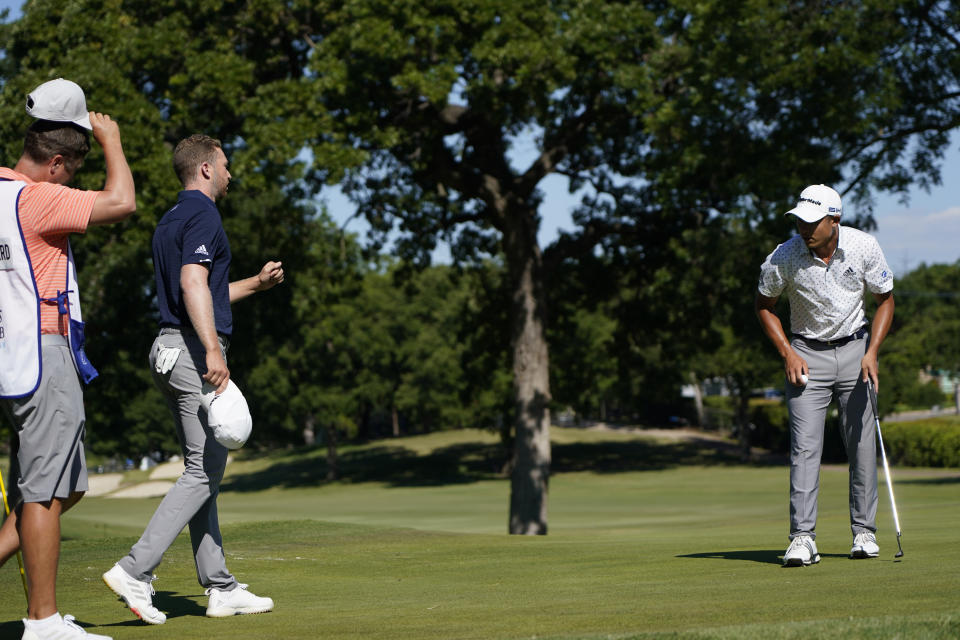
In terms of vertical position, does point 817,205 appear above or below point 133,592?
above

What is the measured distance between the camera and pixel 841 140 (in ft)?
70.8

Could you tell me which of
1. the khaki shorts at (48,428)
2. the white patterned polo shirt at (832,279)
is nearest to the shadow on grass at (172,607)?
the khaki shorts at (48,428)

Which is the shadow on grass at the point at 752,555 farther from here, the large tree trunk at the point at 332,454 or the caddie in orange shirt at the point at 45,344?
the large tree trunk at the point at 332,454

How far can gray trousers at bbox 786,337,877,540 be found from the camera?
7.28 meters

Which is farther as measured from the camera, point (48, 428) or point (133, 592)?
point (133, 592)

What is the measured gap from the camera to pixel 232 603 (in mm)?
5695

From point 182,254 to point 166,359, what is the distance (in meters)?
0.53

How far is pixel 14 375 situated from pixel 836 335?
5011mm

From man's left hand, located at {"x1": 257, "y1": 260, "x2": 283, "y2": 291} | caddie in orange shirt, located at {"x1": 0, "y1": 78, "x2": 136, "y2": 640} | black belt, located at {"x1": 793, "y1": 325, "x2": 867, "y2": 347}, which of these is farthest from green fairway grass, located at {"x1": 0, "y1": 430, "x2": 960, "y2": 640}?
man's left hand, located at {"x1": 257, "y1": 260, "x2": 283, "y2": 291}

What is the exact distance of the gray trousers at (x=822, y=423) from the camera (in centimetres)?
728

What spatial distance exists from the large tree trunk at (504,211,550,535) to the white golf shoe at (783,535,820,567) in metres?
16.6

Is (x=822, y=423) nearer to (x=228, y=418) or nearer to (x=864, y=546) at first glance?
(x=864, y=546)

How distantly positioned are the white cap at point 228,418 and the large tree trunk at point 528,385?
18.5 metres

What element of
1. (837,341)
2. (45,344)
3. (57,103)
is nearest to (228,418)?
(45,344)
